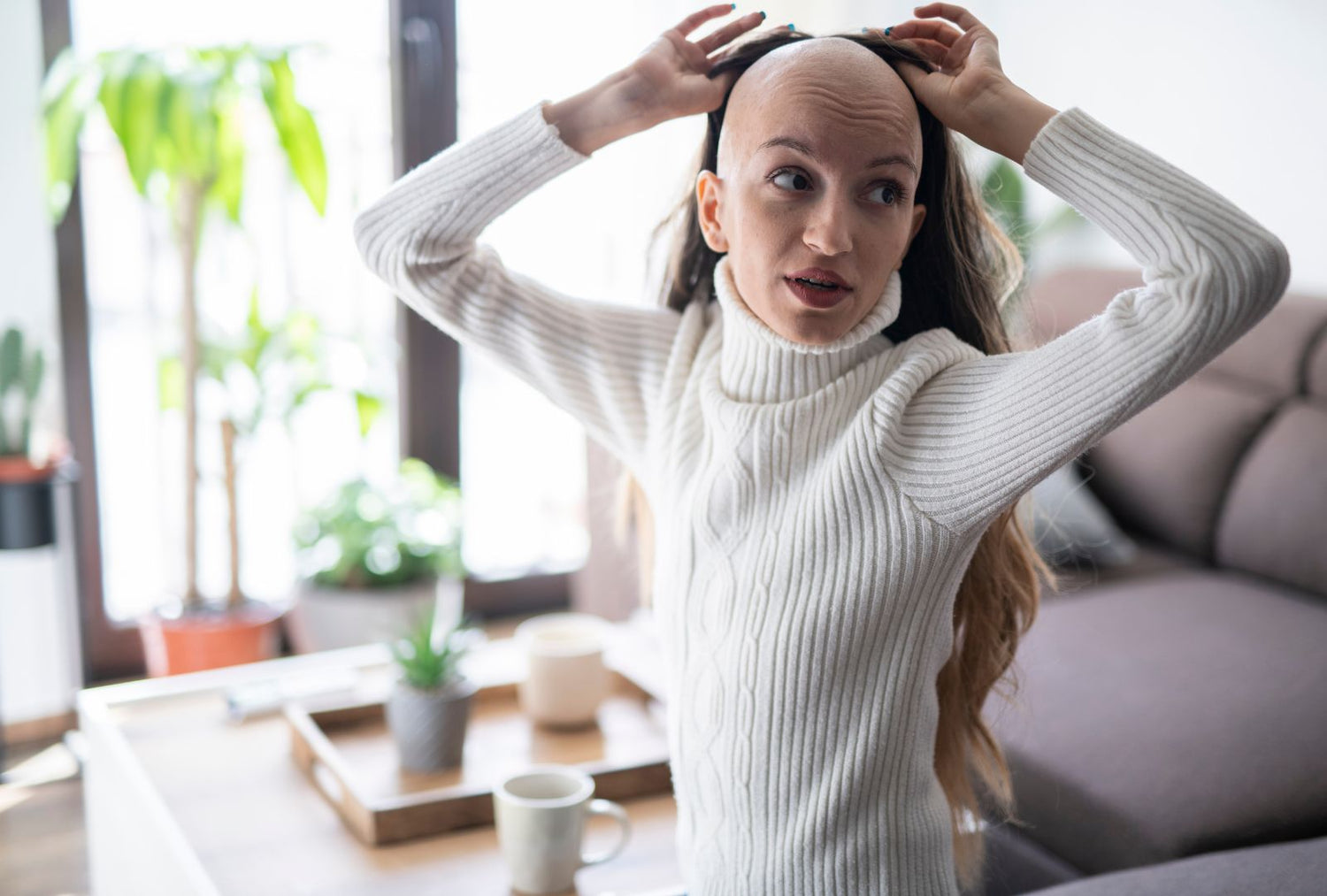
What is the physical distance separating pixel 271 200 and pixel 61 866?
1546 mm

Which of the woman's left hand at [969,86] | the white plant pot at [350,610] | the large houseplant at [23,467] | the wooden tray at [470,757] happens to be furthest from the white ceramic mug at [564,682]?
the large houseplant at [23,467]

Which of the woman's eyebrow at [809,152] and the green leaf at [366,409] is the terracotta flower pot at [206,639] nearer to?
the green leaf at [366,409]

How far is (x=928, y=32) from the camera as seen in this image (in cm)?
Result: 91

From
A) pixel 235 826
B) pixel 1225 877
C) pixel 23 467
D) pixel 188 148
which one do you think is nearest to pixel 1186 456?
pixel 1225 877

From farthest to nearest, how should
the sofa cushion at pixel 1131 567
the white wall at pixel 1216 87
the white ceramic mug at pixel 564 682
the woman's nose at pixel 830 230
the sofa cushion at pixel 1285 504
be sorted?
the white wall at pixel 1216 87
the sofa cushion at pixel 1131 567
the sofa cushion at pixel 1285 504
the white ceramic mug at pixel 564 682
the woman's nose at pixel 830 230

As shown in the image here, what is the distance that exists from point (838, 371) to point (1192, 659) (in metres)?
1.10

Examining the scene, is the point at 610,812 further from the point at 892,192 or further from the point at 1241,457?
the point at 1241,457

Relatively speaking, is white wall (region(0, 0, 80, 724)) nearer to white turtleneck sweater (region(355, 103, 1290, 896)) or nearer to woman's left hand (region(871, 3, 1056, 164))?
white turtleneck sweater (region(355, 103, 1290, 896))

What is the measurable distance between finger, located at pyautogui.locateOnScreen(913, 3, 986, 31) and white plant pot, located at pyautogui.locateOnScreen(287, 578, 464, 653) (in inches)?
72.7

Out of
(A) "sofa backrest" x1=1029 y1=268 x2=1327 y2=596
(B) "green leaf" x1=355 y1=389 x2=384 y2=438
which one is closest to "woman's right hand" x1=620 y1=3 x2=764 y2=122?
(A) "sofa backrest" x1=1029 y1=268 x2=1327 y2=596

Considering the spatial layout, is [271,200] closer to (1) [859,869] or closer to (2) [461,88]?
(2) [461,88]

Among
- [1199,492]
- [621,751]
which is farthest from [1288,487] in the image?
[621,751]

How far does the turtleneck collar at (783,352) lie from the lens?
2.94 feet

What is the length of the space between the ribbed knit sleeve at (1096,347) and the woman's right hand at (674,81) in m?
0.24
